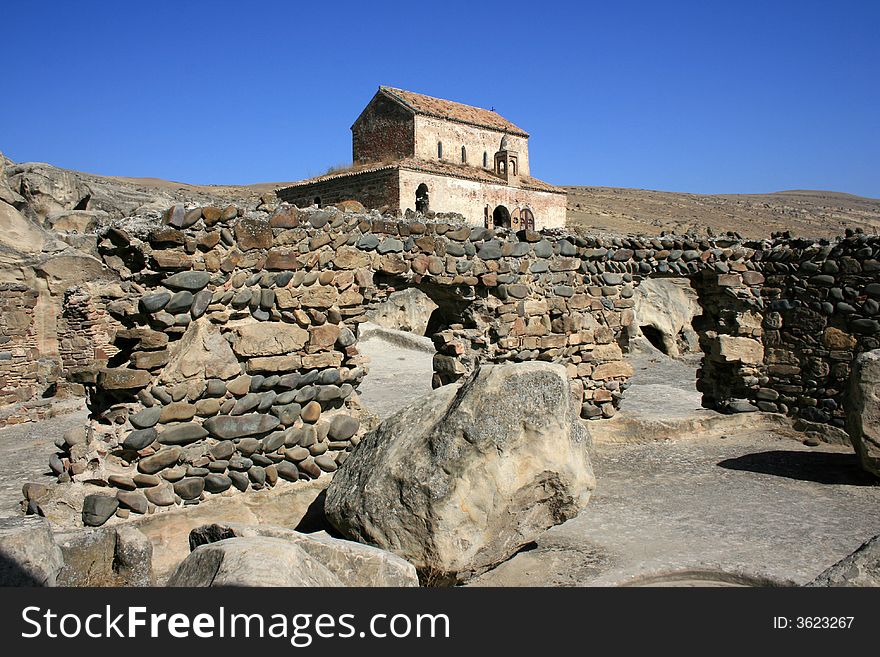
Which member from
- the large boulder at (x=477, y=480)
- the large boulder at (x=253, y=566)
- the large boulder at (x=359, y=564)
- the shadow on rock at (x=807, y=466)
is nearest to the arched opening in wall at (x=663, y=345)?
the shadow on rock at (x=807, y=466)

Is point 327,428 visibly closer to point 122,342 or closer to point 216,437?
point 216,437

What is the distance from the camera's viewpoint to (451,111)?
36.7 m

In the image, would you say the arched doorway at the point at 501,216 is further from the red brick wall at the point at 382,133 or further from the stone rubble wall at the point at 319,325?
the stone rubble wall at the point at 319,325

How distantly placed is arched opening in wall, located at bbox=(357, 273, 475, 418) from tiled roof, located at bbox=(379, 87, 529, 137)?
60.0 ft

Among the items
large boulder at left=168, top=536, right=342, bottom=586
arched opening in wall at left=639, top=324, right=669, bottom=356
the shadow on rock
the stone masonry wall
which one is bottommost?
the shadow on rock

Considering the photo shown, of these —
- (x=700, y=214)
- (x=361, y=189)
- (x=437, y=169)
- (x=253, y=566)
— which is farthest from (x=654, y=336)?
(x=700, y=214)

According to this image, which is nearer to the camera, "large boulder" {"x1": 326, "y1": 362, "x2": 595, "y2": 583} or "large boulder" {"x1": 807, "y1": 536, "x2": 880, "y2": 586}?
"large boulder" {"x1": 807, "y1": 536, "x2": 880, "y2": 586}

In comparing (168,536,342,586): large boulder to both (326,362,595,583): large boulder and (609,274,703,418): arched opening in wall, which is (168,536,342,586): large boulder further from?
(609,274,703,418): arched opening in wall

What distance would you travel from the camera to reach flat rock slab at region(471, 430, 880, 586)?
4.31 m

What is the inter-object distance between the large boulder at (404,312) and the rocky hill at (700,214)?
74.4 ft

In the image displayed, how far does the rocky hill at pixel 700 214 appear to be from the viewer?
158 ft

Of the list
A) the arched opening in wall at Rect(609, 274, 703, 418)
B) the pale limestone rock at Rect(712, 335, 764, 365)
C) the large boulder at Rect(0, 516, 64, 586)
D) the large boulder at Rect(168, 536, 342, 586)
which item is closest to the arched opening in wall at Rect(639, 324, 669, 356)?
the arched opening in wall at Rect(609, 274, 703, 418)
